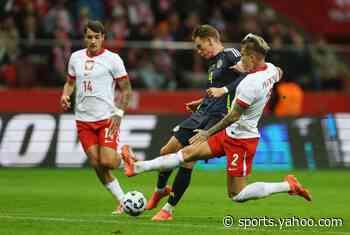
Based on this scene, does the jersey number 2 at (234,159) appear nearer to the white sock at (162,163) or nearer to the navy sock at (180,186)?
the white sock at (162,163)

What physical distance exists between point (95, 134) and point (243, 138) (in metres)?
2.42

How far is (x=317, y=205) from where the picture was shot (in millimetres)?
15250

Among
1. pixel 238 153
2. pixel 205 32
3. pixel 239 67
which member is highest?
pixel 205 32

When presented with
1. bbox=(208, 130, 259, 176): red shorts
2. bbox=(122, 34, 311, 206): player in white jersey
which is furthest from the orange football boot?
bbox=(208, 130, 259, 176): red shorts

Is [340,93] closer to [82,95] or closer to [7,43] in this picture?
[7,43]

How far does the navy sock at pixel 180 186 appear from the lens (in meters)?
12.9

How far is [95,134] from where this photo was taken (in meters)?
13.9

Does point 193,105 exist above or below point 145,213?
above

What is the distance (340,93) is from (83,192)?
11.7 metres

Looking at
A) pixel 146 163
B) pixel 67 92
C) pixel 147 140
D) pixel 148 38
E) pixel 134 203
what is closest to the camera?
A: pixel 146 163

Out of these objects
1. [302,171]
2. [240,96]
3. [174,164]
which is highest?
[240,96]

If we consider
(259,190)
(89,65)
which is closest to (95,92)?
(89,65)

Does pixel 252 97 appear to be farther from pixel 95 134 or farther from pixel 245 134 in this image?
pixel 95 134

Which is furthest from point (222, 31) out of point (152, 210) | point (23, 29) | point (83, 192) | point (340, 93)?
point (152, 210)
